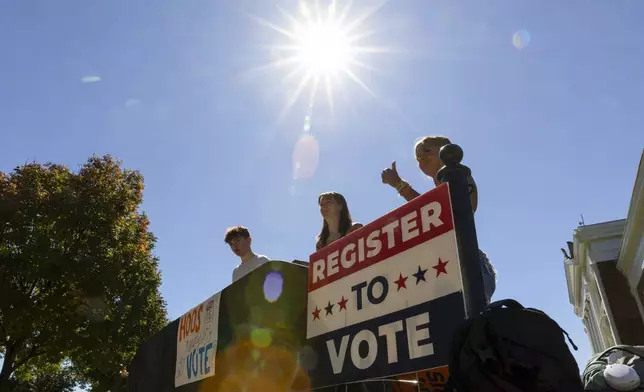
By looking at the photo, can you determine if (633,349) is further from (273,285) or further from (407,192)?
(273,285)

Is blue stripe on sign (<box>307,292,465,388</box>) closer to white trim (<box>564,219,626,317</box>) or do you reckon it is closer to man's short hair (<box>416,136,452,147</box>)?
man's short hair (<box>416,136,452,147</box>)

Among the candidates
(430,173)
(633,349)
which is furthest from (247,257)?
(633,349)

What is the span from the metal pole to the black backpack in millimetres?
183

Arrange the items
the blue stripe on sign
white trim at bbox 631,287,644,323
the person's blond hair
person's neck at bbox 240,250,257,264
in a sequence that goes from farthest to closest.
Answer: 1. white trim at bbox 631,287,644,323
2. person's neck at bbox 240,250,257,264
3. the person's blond hair
4. the blue stripe on sign

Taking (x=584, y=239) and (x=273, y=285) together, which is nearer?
(x=273, y=285)

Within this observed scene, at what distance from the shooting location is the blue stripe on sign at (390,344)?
166 centimetres

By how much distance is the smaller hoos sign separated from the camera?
9.48 ft

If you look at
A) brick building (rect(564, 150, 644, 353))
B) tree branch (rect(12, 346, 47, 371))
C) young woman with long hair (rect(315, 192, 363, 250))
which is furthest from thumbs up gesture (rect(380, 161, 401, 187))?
brick building (rect(564, 150, 644, 353))

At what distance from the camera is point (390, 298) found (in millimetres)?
1901

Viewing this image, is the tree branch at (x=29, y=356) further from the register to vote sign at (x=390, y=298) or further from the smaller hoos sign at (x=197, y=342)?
the register to vote sign at (x=390, y=298)

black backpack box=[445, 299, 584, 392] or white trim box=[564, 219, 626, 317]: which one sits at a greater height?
white trim box=[564, 219, 626, 317]

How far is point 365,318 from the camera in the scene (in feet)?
6.48

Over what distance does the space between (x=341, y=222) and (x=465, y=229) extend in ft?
6.56

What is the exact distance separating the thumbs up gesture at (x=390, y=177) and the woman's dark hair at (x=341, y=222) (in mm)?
647
